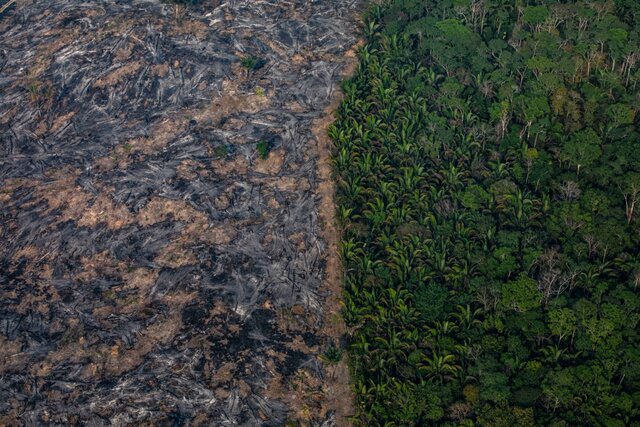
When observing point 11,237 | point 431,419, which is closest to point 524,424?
point 431,419

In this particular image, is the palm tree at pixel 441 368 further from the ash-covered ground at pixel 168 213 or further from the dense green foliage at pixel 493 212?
the ash-covered ground at pixel 168 213

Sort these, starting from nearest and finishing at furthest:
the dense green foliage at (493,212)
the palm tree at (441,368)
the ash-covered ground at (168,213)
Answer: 1. the dense green foliage at (493,212)
2. the palm tree at (441,368)
3. the ash-covered ground at (168,213)

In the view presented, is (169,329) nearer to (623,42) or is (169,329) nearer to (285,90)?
(285,90)

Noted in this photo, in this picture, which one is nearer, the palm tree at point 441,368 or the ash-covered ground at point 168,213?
Answer: the palm tree at point 441,368

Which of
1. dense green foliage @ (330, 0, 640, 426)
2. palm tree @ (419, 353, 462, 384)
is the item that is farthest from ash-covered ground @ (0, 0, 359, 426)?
palm tree @ (419, 353, 462, 384)

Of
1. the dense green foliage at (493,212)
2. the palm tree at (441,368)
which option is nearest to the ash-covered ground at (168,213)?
the dense green foliage at (493,212)

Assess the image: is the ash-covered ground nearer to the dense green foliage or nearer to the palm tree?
the dense green foliage
